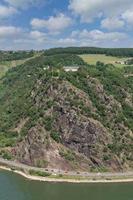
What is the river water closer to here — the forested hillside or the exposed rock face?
the forested hillside

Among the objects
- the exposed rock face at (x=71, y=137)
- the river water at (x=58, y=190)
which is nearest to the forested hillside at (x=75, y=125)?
the exposed rock face at (x=71, y=137)

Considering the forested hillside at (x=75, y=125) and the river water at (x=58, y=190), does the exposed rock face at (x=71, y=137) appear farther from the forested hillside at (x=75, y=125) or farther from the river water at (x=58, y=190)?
the river water at (x=58, y=190)

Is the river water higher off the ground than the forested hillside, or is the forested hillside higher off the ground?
the forested hillside

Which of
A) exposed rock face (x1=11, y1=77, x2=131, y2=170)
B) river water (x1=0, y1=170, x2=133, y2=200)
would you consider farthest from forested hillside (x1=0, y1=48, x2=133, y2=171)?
river water (x1=0, y1=170, x2=133, y2=200)

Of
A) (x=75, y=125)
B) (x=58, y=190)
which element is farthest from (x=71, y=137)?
(x=58, y=190)

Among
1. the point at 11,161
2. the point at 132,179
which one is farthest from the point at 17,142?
the point at 132,179

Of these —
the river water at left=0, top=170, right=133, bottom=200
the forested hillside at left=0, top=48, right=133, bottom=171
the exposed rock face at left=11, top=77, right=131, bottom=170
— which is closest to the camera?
the river water at left=0, top=170, right=133, bottom=200
